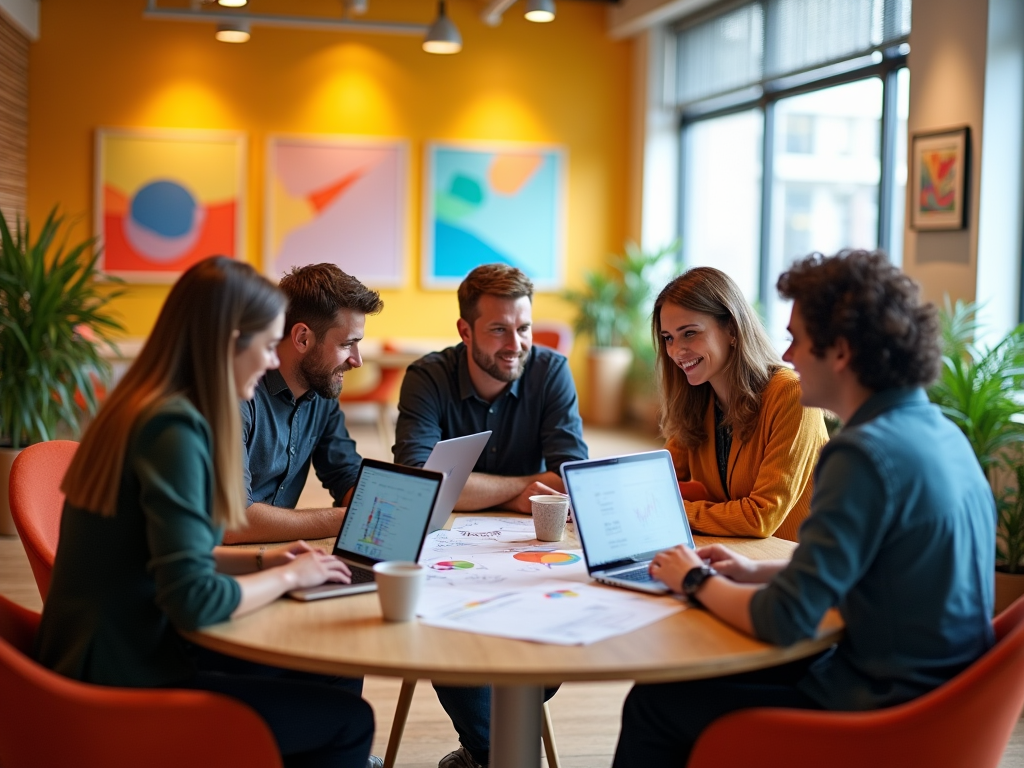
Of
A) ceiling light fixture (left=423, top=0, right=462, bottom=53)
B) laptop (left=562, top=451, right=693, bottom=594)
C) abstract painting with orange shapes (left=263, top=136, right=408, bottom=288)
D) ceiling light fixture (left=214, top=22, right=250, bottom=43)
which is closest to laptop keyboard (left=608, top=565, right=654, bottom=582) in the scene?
laptop (left=562, top=451, right=693, bottom=594)

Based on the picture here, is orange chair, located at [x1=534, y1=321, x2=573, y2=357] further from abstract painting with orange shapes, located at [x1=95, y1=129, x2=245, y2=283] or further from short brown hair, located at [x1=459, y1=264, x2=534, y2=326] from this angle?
short brown hair, located at [x1=459, y1=264, x2=534, y2=326]

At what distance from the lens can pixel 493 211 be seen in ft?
30.4

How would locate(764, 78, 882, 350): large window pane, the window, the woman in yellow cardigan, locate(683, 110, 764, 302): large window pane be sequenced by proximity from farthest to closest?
locate(683, 110, 764, 302): large window pane → locate(764, 78, 882, 350): large window pane → the window → the woman in yellow cardigan

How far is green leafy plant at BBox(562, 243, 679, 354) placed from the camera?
876 cm

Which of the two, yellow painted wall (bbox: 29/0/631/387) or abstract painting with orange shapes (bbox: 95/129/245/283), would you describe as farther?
abstract painting with orange shapes (bbox: 95/129/245/283)

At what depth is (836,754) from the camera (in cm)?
152

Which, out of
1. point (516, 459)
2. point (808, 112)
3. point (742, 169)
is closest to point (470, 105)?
point (742, 169)

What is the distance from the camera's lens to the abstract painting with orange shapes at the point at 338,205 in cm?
893

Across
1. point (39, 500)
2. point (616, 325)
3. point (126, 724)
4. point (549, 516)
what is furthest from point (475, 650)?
point (616, 325)

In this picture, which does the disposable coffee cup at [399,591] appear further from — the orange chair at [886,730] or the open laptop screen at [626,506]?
the orange chair at [886,730]

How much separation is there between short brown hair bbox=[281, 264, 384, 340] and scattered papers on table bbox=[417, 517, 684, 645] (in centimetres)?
63

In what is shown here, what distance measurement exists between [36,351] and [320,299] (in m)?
3.12

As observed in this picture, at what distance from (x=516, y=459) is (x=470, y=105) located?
266 inches

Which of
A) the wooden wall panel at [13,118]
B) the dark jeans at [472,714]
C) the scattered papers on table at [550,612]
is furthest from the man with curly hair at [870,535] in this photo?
the wooden wall panel at [13,118]
